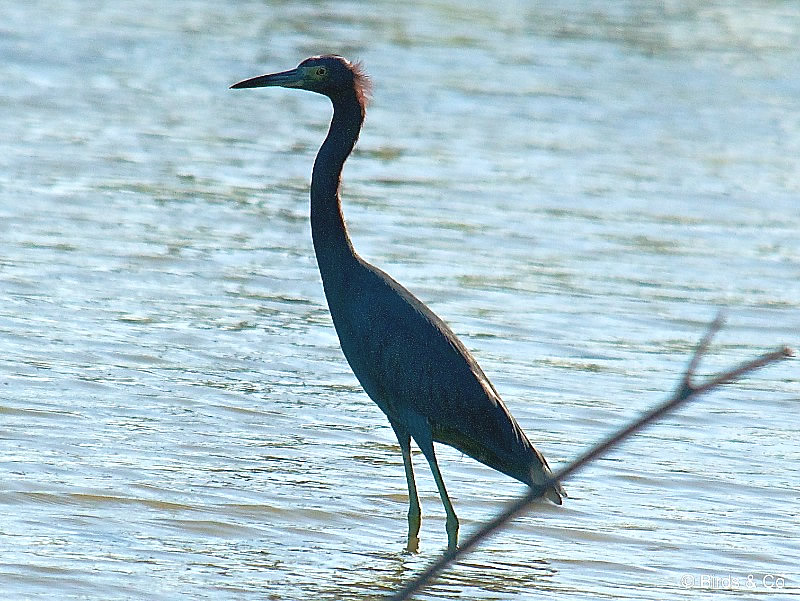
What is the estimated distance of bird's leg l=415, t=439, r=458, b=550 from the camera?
18.5ft

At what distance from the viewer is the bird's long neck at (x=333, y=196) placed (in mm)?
5887

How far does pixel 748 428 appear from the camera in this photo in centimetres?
745

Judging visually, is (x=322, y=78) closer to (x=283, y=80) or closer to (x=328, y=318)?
(x=283, y=80)

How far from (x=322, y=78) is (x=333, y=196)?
50 centimetres

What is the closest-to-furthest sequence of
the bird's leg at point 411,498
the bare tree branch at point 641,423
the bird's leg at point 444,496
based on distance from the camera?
the bare tree branch at point 641,423
the bird's leg at point 444,496
the bird's leg at point 411,498

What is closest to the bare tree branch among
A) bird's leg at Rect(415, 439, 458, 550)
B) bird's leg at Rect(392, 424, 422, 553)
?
bird's leg at Rect(415, 439, 458, 550)

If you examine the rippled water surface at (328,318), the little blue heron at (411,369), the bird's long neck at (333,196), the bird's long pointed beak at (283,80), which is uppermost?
the bird's long pointed beak at (283,80)

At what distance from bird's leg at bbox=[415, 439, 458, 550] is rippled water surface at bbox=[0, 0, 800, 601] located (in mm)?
144

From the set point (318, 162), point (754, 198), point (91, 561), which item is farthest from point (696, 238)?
point (91, 561)

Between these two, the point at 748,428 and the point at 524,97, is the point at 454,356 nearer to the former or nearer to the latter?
the point at 748,428

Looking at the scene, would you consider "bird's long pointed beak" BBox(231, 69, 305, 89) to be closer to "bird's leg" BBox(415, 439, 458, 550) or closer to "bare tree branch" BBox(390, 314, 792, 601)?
"bird's leg" BBox(415, 439, 458, 550)

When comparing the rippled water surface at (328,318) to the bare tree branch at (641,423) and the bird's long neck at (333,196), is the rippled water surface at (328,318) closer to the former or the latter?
the bird's long neck at (333,196)

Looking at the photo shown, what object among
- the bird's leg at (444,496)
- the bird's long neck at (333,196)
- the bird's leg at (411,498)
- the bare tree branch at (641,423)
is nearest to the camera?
the bare tree branch at (641,423)

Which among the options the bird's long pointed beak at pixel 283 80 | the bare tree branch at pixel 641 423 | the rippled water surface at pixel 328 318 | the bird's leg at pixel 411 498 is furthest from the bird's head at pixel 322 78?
the bare tree branch at pixel 641 423
